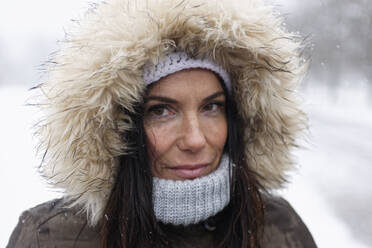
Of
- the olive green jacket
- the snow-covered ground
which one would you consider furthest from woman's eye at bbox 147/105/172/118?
the snow-covered ground

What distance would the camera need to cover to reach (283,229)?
1701mm

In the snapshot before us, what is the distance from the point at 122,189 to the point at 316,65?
55.4 feet

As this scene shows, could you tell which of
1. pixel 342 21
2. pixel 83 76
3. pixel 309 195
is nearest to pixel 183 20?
pixel 83 76

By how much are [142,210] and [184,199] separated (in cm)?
16

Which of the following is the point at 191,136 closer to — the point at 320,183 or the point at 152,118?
the point at 152,118

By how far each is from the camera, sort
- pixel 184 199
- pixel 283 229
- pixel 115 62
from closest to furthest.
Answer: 1. pixel 115 62
2. pixel 184 199
3. pixel 283 229

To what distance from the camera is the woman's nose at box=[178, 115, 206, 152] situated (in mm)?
1365

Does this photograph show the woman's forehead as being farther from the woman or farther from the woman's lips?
the woman's lips

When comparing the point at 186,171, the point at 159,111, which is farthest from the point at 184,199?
the point at 159,111

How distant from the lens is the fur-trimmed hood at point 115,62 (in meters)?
1.30

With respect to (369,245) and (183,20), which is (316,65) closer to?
(369,245)

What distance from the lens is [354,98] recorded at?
14.0 meters

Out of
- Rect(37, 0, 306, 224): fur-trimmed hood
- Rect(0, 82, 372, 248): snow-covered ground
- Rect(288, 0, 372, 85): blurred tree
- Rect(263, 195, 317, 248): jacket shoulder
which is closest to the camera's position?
Rect(37, 0, 306, 224): fur-trimmed hood

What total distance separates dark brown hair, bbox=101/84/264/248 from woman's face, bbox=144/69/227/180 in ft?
0.17
